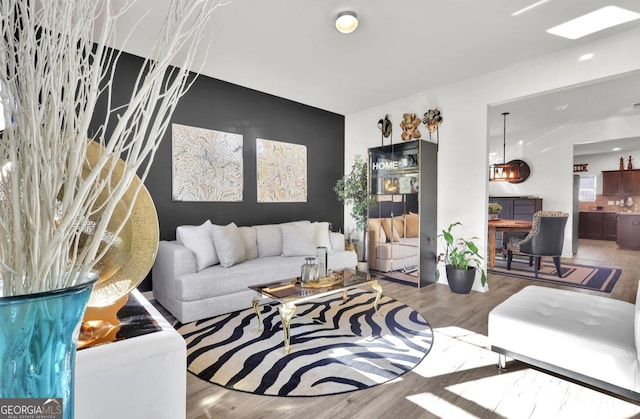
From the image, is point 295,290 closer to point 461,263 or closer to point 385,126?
point 461,263

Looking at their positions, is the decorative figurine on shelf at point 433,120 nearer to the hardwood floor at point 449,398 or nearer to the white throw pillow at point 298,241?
the white throw pillow at point 298,241

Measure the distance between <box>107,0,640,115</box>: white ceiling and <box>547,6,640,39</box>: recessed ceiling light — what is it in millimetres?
80

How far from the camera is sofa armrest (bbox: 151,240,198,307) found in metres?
2.93

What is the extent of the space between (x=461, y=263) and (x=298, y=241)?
1991 millimetres

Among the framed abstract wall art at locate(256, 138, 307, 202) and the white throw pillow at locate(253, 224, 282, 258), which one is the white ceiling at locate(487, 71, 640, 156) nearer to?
the framed abstract wall art at locate(256, 138, 307, 202)

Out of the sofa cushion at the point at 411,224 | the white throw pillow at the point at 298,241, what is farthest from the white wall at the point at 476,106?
the white throw pillow at the point at 298,241

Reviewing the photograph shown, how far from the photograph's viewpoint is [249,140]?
433 cm

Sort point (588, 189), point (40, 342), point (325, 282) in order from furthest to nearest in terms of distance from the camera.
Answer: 1. point (588, 189)
2. point (325, 282)
3. point (40, 342)

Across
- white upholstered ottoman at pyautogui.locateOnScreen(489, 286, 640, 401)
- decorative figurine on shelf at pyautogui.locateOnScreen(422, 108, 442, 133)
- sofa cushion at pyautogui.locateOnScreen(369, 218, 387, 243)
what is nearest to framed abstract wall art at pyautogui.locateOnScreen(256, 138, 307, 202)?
sofa cushion at pyautogui.locateOnScreen(369, 218, 387, 243)

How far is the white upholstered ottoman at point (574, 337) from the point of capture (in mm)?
1626

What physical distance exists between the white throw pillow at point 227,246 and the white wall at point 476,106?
2.65 metres

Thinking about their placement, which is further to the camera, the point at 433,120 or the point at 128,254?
the point at 433,120

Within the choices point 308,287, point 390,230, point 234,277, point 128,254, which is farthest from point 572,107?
point 128,254

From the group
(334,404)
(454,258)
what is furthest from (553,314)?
(454,258)
